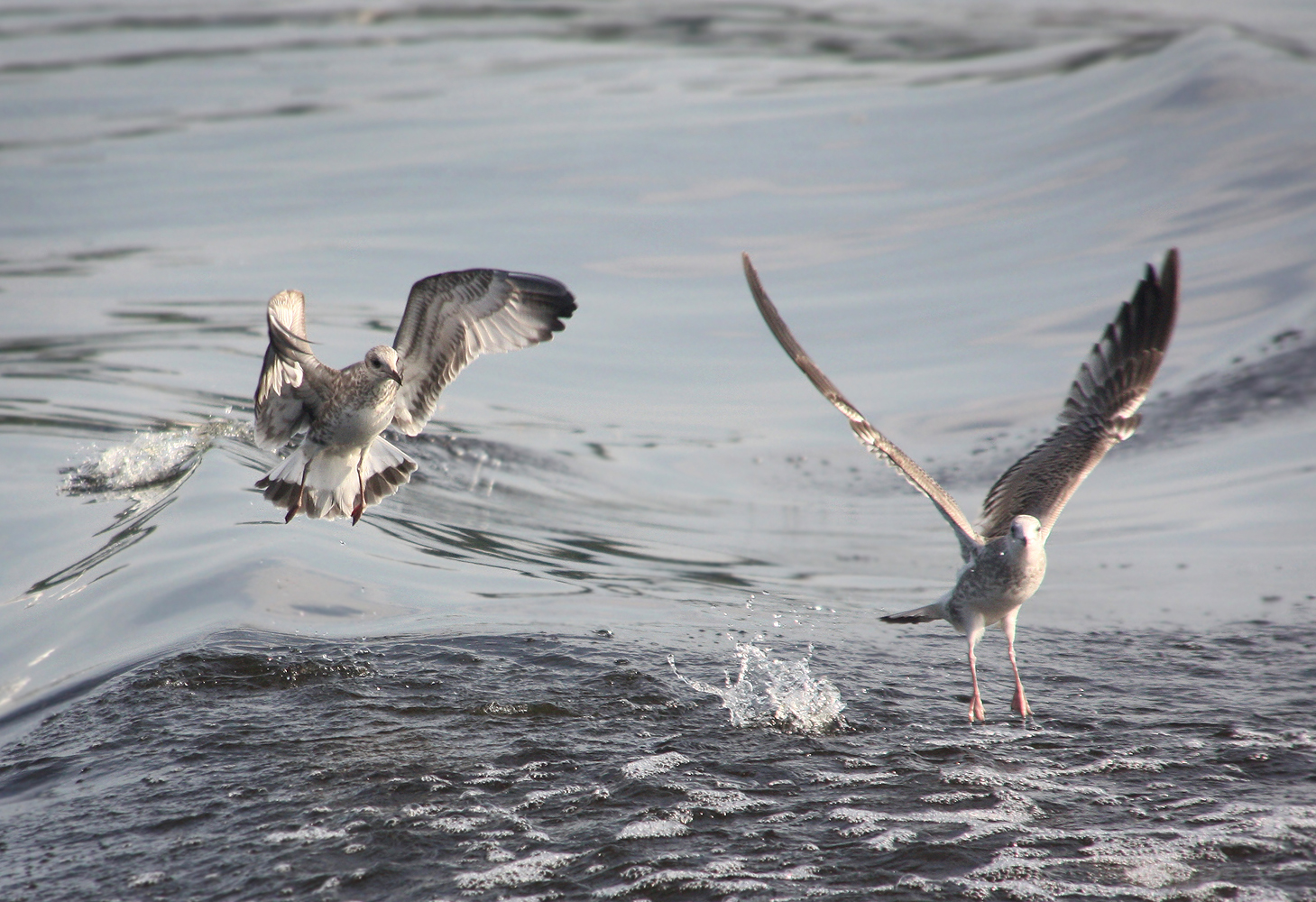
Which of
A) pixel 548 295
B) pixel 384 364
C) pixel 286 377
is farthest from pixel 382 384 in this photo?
pixel 548 295

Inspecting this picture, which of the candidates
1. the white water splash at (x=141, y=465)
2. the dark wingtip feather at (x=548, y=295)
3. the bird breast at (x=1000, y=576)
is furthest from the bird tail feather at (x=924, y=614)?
the white water splash at (x=141, y=465)

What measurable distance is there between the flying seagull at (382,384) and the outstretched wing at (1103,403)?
240cm

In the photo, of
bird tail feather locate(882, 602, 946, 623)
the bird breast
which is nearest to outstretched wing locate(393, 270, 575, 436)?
bird tail feather locate(882, 602, 946, 623)

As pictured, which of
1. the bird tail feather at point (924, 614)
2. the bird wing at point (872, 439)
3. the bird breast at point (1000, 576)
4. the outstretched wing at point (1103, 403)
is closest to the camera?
the bird wing at point (872, 439)

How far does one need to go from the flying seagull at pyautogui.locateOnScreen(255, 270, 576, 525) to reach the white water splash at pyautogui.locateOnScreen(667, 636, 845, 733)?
74.2 inches

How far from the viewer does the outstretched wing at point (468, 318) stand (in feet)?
21.1

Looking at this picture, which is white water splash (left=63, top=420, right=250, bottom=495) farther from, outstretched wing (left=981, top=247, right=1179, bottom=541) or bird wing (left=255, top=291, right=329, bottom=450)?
outstretched wing (left=981, top=247, right=1179, bottom=541)

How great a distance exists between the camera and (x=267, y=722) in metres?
5.19

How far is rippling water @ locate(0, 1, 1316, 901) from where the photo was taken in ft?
14.8

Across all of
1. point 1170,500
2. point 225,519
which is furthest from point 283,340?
point 1170,500

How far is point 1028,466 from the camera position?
635 cm

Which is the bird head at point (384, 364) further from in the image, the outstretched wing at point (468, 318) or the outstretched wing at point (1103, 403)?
the outstretched wing at point (1103, 403)

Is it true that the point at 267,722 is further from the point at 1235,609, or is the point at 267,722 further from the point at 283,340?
A: the point at 1235,609

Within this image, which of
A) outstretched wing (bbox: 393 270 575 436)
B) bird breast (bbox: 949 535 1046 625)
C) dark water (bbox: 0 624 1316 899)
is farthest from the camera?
outstretched wing (bbox: 393 270 575 436)
